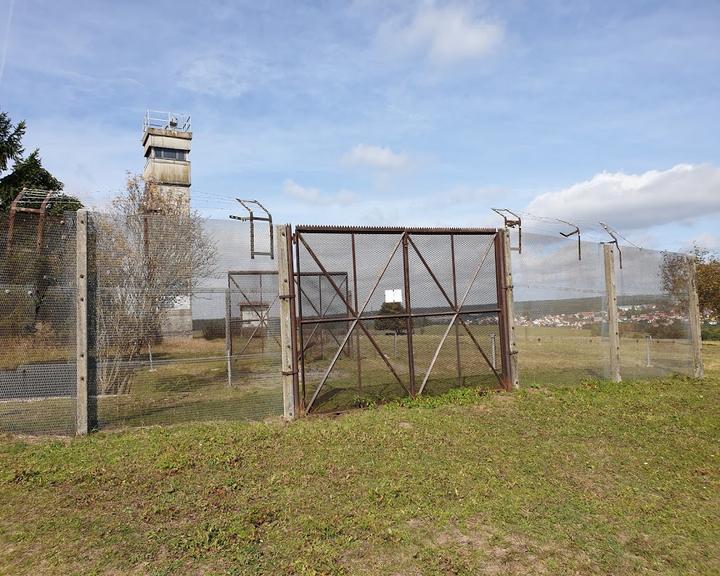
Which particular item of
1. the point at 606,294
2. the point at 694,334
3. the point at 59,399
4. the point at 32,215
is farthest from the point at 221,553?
the point at 694,334

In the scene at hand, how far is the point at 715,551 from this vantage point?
3.58m

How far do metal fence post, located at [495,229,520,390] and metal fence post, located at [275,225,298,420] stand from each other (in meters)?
3.80

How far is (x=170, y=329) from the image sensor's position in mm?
6723

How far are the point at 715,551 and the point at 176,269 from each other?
6006 mm

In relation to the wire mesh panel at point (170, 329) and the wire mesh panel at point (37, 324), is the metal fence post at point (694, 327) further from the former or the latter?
the wire mesh panel at point (37, 324)

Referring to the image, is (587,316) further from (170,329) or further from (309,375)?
(170,329)

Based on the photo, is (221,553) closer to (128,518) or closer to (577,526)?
(128,518)

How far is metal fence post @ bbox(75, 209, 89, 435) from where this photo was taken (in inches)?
244

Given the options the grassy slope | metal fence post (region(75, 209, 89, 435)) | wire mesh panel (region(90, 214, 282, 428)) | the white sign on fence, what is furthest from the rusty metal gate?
metal fence post (region(75, 209, 89, 435))

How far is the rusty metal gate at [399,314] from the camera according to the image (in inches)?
299

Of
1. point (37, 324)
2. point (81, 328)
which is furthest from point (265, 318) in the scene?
point (37, 324)

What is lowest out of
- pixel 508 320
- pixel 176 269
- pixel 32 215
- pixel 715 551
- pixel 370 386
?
pixel 715 551

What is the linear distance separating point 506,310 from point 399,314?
212cm

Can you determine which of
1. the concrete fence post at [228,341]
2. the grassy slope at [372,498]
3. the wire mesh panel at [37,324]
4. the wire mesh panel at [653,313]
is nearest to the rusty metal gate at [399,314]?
the concrete fence post at [228,341]
